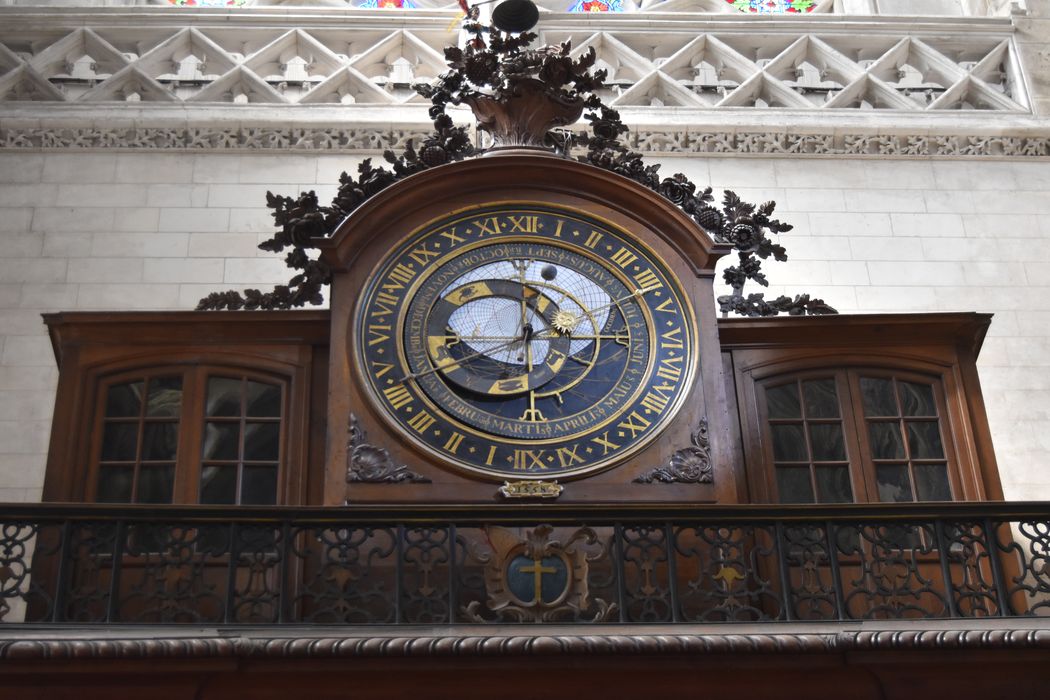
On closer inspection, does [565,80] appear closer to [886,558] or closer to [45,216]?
[886,558]

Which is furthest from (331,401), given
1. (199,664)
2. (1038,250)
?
(1038,250)

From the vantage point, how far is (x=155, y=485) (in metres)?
7.98

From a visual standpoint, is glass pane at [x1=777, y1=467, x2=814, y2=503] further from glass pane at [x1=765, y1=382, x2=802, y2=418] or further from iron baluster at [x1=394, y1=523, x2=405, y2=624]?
iron baluster at [x1=394, y1=523, x2=405, y2=624]

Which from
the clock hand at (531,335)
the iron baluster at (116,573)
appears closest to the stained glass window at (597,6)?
the clock hand at (531,335)

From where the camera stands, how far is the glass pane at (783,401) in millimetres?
8312

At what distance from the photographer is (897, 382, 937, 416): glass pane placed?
841 cm

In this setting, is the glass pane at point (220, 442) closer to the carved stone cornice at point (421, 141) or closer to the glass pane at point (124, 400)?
the glass pane at point (124, 400)

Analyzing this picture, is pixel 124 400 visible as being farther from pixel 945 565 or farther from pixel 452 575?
pixel 945 565

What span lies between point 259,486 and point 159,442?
558 mm

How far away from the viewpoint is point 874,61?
37.6 feet

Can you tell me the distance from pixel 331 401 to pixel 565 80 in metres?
2.15

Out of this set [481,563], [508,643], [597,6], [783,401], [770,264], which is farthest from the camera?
[597,6]

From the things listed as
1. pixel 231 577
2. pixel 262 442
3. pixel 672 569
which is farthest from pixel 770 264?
pixel 231 577

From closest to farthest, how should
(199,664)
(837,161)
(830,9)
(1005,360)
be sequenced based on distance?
1. (199,664)
2. (1005,360)
3. (837,161)
4. (830,9)
